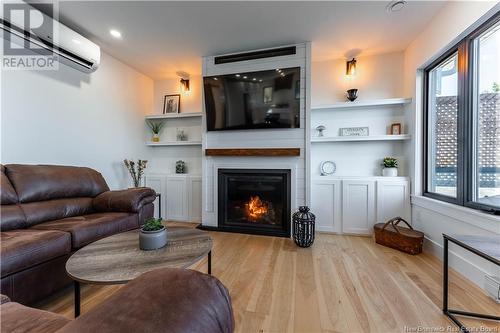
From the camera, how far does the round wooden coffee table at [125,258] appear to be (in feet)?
3.61

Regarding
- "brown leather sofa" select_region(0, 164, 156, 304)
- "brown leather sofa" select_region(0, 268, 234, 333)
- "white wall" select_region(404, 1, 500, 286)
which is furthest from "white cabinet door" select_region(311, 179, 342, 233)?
"brown leather sofa" select_region(0, 268, 234, 333)

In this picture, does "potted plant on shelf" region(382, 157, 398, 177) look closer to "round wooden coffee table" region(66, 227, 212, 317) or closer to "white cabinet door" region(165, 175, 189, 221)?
"round wooden coffee table" region(66, 227, 212, 317)

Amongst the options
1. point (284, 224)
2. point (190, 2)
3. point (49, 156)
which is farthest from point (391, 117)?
point (49, 156)

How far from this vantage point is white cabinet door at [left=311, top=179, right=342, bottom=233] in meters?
2.97

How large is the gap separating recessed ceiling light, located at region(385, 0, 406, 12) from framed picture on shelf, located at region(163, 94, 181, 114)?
3.24m

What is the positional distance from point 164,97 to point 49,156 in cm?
212

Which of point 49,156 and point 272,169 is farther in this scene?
point 272,169

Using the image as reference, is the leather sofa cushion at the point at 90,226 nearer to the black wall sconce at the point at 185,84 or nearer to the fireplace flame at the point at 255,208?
the fireplace flame at the point at 255,208

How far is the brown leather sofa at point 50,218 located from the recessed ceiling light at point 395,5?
324 centimetres

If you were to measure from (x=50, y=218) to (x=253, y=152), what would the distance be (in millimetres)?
2246

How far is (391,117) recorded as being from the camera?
10.0 ft

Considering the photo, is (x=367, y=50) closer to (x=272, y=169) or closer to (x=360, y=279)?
(x=272, y=169)

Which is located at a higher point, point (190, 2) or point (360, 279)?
point (190, 2)

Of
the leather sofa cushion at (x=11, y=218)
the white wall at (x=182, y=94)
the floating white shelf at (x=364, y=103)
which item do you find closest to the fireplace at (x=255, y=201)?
the floating white shelf at (x=364, y=103)
